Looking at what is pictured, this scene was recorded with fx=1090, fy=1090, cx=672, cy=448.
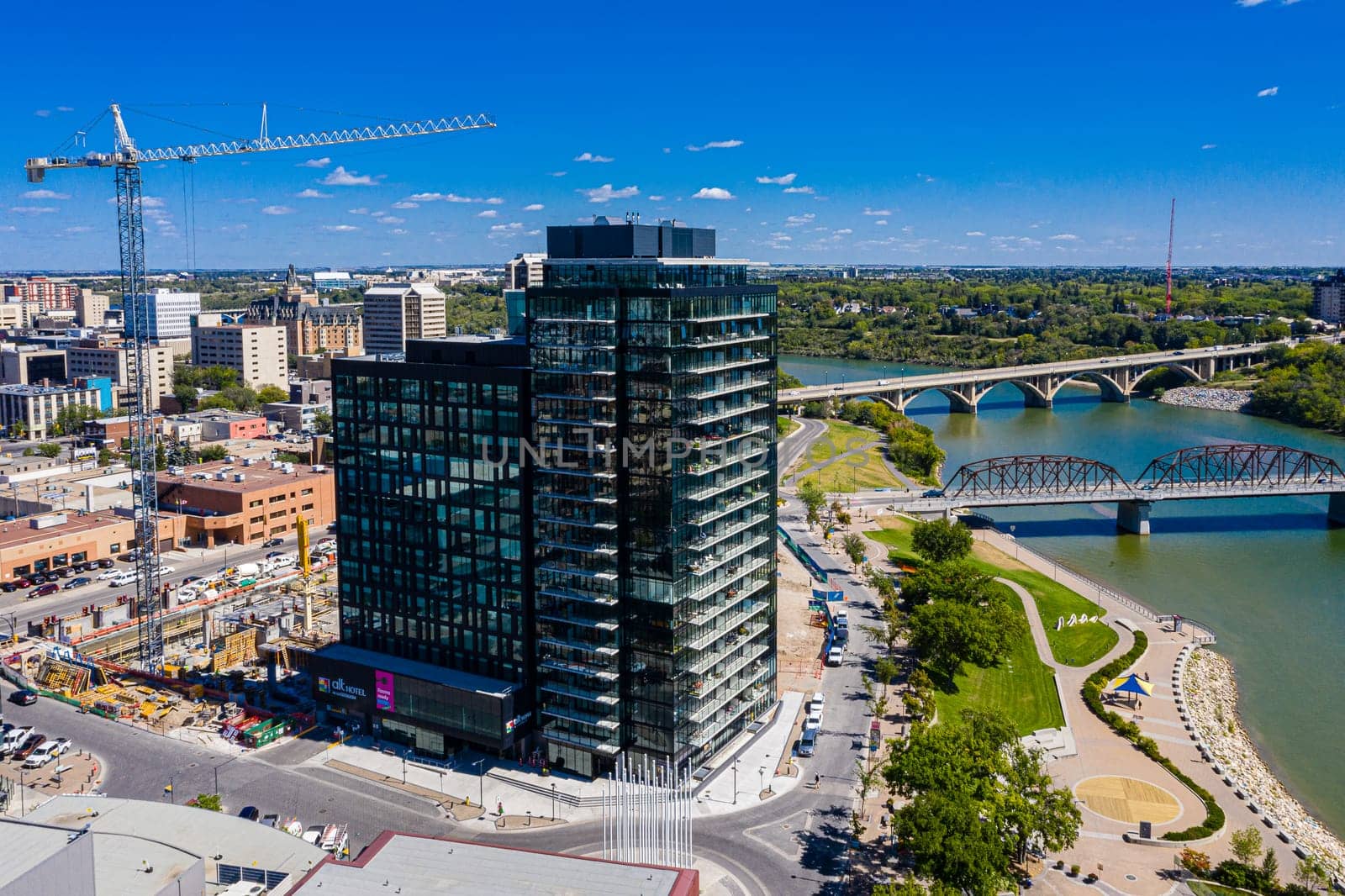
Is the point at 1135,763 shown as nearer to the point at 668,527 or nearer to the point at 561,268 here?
the point at 668,527

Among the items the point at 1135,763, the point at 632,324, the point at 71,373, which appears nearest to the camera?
the point at 632,324

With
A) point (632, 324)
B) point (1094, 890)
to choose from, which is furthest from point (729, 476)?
point (1094, 890)

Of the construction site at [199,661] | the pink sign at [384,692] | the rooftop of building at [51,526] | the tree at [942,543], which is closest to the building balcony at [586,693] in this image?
the pink sign at [384,692]

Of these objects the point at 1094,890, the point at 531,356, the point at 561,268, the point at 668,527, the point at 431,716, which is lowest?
the point at 1094,890

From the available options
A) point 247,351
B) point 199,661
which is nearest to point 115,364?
point 247,351

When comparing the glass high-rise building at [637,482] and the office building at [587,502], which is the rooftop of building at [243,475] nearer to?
the office building at [587,502]

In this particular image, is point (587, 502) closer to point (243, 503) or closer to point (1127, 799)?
point (1127, 799)
